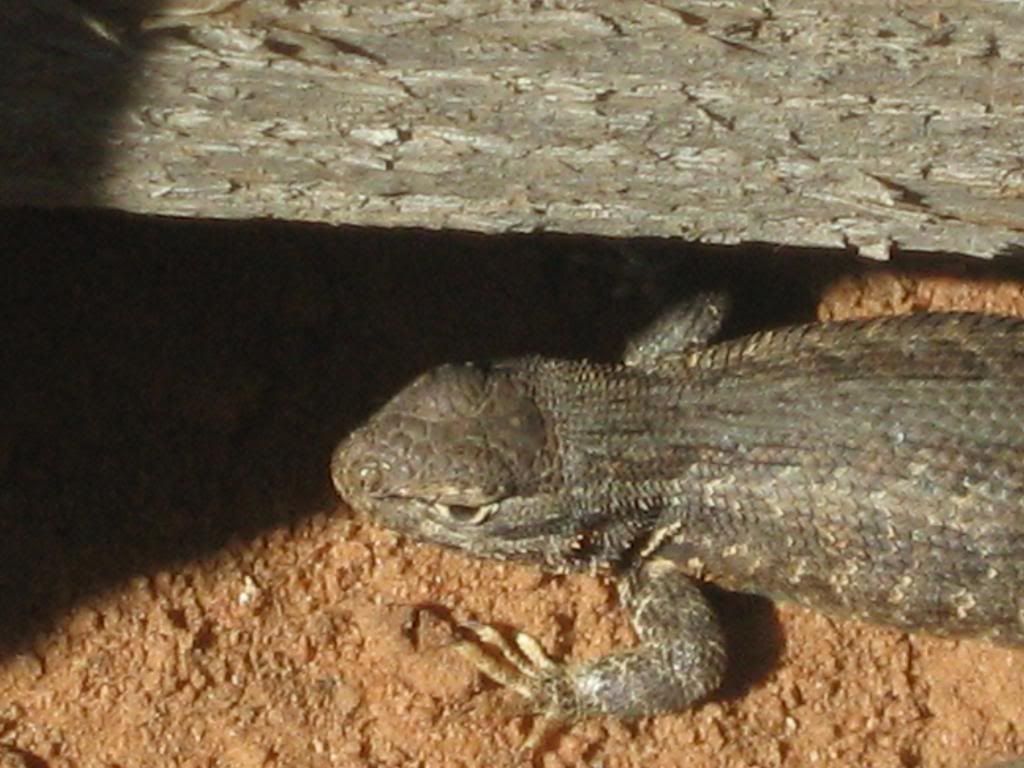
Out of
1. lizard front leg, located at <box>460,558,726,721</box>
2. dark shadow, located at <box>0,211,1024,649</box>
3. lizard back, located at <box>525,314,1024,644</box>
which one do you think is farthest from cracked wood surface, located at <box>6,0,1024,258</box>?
lizard front leg, located at <box>460,558,726,721</box>

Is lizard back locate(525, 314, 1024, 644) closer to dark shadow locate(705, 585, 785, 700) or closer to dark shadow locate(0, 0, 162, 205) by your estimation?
dark shadow locate(705, 585, 785, 700)

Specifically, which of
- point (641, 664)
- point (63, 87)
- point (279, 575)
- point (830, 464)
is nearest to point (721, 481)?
point (830, 464)

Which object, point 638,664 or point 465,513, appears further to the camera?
point 638,664

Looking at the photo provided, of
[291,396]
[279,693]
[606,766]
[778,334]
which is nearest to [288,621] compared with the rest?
[279,693]

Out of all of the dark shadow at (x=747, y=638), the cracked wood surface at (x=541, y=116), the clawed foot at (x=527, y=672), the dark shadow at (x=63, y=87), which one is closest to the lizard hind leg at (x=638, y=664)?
the clawed foot at (x=527, y=672)

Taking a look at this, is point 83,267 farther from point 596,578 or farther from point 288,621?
point 596,578

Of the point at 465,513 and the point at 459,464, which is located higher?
the point at 459,464

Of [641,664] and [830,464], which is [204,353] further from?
[830,464]
